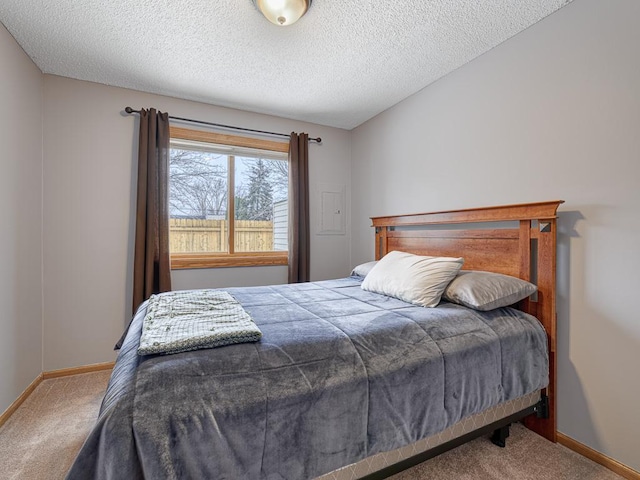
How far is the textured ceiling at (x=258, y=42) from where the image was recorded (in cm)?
188

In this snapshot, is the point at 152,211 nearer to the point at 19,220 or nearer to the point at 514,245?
the point at 19,220

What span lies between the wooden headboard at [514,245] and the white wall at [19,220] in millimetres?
3072

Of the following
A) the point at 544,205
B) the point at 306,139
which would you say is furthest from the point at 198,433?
the point at 306,139

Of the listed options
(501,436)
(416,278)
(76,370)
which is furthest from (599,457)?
(76,370)

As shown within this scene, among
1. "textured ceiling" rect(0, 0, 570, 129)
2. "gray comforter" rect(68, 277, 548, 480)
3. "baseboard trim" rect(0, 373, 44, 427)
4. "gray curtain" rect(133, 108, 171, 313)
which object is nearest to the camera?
"gray comforter" rect(68, 277, 548, 480)

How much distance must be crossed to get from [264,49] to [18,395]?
9.94ft

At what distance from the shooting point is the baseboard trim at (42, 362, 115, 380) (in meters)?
2.62

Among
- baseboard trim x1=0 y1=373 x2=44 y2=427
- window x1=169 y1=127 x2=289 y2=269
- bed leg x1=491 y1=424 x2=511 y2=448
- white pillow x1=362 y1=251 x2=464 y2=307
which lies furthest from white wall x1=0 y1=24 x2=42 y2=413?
bed leg x1=491 y1=424 x2=511 y2=448

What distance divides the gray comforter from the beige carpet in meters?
0.37

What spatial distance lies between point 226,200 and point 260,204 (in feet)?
1.28

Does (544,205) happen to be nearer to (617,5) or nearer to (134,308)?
(617,5)

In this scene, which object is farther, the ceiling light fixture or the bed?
the ceiling light fixture

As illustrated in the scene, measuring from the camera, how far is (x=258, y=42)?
2.19 meters

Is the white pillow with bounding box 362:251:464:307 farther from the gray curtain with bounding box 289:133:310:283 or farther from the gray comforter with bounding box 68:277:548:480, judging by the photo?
the gray curtain with bounding box 289:133:310:283
